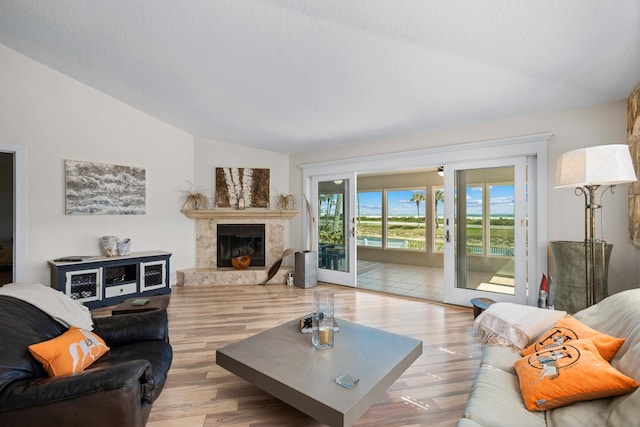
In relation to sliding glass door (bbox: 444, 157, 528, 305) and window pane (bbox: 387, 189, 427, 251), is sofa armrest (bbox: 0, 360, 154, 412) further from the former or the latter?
window pane (bbox: 387, 189, 427, 251)

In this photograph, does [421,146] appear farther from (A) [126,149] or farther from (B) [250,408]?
(A) [126,149]

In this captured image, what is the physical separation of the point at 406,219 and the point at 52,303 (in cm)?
726

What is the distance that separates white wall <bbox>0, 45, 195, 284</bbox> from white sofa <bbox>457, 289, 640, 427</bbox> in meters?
4.92

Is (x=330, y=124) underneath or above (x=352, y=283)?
above

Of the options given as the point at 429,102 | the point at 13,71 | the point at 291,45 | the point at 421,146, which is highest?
→ the point at 13,71

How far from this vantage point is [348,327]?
2398 millimetres

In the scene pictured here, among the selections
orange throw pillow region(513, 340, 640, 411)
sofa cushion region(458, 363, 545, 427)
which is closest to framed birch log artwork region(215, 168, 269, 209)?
sofa cushion region(458, 363, 545, 427)

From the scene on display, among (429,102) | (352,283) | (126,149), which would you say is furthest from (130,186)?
(429,102)

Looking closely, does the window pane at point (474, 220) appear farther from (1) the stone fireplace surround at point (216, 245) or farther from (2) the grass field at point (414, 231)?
(1) the stone fireplace surround at point (216, 245)

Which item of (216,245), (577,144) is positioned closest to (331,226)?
(216,245)

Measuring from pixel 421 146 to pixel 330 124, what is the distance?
4.43 ft

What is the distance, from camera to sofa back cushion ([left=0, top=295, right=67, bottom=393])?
1328 mm

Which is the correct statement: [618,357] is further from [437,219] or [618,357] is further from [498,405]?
[437,219]

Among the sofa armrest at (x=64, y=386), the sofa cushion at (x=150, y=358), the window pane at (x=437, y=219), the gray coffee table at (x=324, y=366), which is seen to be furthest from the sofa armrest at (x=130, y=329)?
the window pane at (x=437, y=219)
